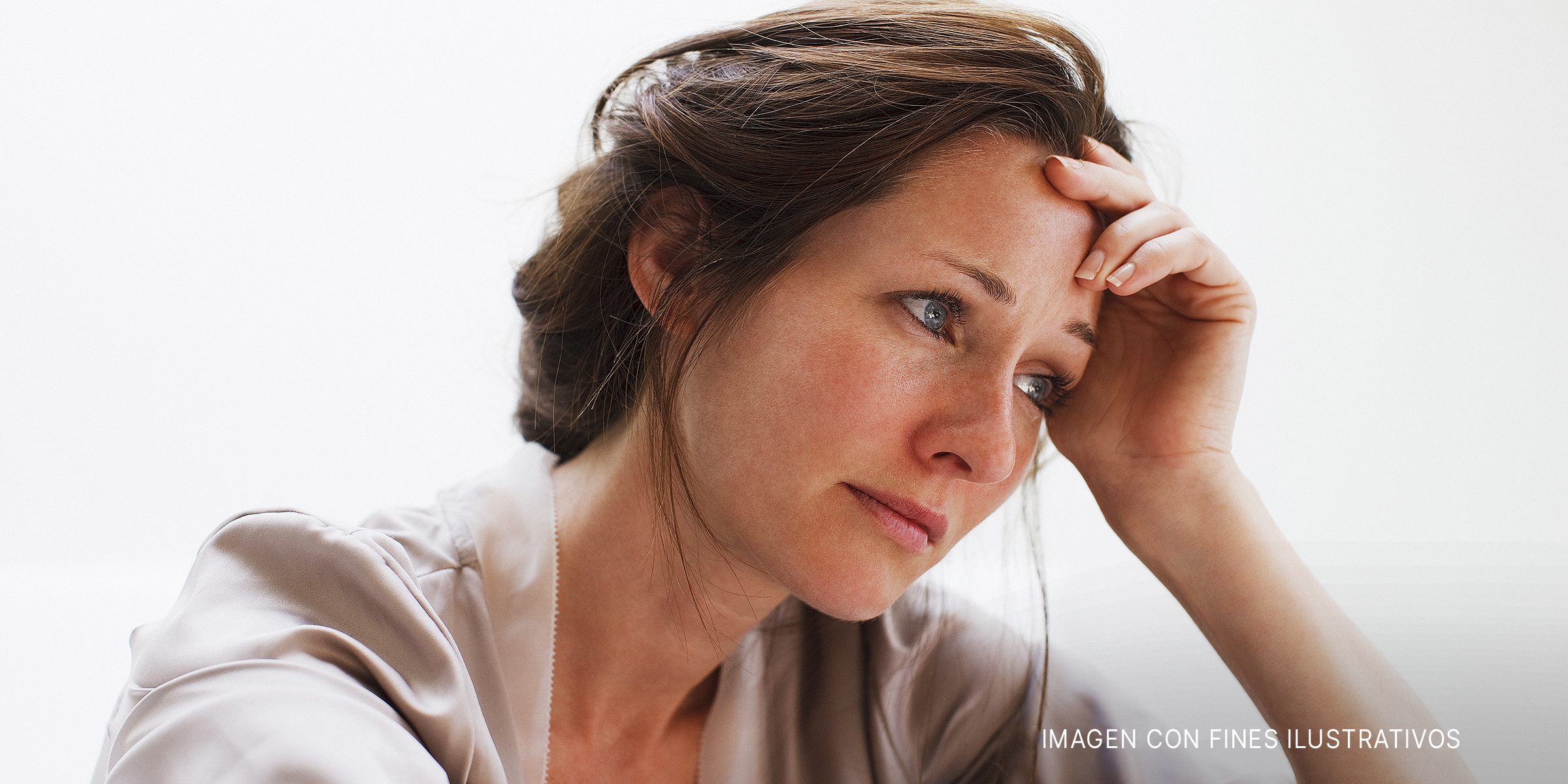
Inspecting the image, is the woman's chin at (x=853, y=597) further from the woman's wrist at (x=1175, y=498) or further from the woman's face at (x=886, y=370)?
the woman's wrist at (x=1175, y=498)

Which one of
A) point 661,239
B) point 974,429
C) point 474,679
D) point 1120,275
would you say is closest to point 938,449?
point 974,429

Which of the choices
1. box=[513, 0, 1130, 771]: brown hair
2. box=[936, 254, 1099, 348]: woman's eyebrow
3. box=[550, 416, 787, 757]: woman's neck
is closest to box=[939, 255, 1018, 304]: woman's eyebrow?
box=[936, 254, 1099, 348]: woman's eyebrow

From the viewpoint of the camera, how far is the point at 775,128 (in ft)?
3.38

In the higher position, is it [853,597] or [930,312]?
[930,312]

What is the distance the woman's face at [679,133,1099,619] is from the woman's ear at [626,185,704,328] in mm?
133

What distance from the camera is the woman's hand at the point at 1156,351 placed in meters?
1.11

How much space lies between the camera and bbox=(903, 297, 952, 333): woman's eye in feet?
3.28

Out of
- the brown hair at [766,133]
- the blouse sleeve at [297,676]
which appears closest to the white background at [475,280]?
the brown hair at [766,133]

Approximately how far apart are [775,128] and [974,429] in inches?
14.6

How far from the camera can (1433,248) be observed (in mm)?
1556

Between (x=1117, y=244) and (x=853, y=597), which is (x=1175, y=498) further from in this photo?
(x=853, y=597)

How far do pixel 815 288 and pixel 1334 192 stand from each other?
113 centimetres

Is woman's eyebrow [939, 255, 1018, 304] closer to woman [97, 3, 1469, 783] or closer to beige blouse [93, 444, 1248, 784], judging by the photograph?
woman [97, 3, 1469, 783]

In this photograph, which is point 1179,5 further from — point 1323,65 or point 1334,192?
point 1334,192
